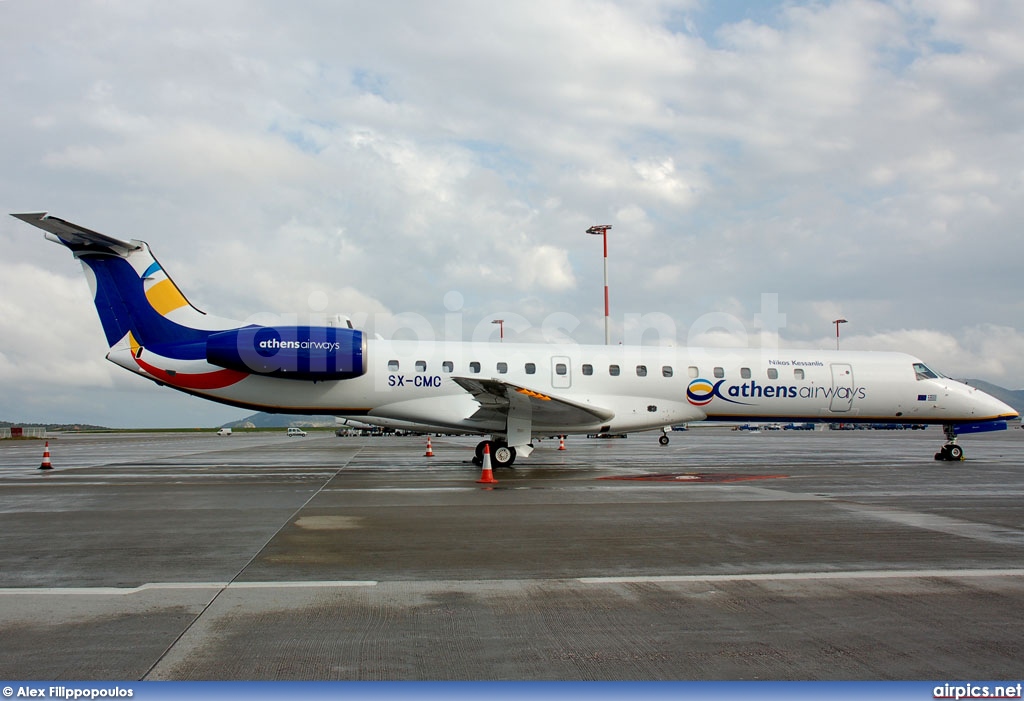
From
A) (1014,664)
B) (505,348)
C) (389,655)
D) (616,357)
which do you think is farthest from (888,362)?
(389,655)

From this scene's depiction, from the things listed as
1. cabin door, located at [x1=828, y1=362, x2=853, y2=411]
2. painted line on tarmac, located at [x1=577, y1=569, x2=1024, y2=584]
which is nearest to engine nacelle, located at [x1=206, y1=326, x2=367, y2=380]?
painted line on tarmac, located at [x1=577, y1=569, x2=1024, y2=584]

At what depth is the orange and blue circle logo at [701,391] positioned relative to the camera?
67.8 ft

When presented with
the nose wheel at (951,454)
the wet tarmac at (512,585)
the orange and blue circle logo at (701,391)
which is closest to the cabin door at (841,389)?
the nose wheel at (951,454)

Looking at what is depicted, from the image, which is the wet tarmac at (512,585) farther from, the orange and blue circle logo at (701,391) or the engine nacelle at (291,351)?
the orange and blue circle logo at (701,391)

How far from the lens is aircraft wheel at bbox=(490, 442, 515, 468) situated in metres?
18.9

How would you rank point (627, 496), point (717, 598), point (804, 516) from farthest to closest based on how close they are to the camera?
1. point (627, 496)
2. point (804, 516)
3. point (717, 598)

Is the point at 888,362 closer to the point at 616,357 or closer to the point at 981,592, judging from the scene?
the point at 616,357

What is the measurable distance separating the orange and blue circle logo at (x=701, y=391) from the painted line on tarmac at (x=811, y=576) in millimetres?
13802

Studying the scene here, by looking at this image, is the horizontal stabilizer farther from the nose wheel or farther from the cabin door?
the nose wheel

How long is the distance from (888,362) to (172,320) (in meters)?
20.1

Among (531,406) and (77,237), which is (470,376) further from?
(77,237)

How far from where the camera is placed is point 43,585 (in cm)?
625

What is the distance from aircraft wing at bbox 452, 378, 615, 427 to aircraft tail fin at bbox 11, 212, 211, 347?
7241mm

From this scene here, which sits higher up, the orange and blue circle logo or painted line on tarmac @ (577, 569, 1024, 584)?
the orange and blue circle logo
